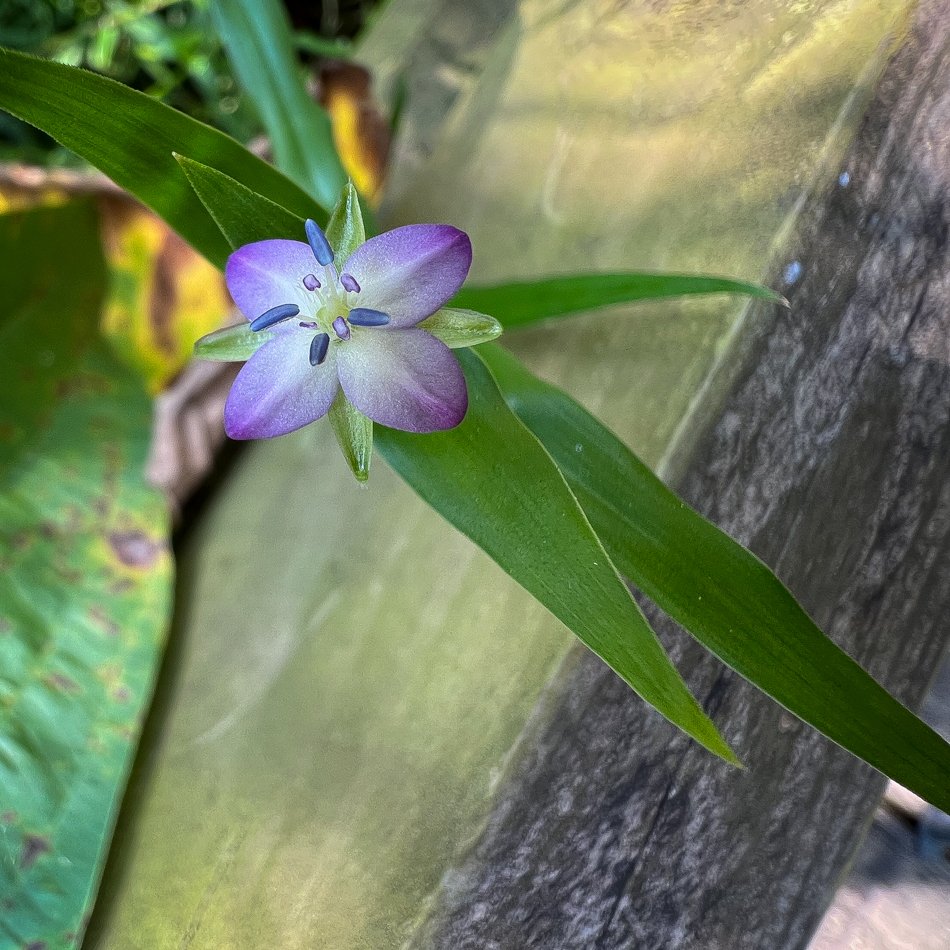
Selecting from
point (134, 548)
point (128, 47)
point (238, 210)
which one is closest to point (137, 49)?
point (128, 47)

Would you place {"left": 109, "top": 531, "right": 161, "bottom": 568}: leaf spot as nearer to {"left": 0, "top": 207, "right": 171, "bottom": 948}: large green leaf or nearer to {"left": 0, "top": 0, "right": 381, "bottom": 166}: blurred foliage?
{"left": 0, "top": 207, "right": 171, "bottom": 948}: large green leaf

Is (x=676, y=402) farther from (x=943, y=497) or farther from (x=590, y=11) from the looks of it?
(x=590, y=11)

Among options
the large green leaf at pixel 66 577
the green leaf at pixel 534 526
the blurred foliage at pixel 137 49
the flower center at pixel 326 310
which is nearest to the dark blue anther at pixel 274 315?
the flower center at pixel 326 310

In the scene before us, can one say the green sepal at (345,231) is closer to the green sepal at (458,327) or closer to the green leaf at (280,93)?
the green sepal at (458,327)

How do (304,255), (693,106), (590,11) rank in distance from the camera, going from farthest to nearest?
(590,11) < (693,106) < (304,255)

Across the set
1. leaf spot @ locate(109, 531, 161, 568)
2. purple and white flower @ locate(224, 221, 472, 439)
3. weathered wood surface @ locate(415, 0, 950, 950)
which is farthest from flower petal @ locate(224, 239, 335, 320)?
leaf spot @ locate(109, 531, 161, 568)

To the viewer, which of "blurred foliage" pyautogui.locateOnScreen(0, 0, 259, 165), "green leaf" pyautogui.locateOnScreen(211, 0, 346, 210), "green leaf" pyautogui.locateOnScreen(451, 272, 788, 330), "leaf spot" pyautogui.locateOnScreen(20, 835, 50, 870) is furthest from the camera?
"blurred foliage" pyautogui.locateOnScreen(0, 0, 259, 165)

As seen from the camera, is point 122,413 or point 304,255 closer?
point 304,255

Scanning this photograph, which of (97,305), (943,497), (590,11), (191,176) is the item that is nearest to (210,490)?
(97,305)
